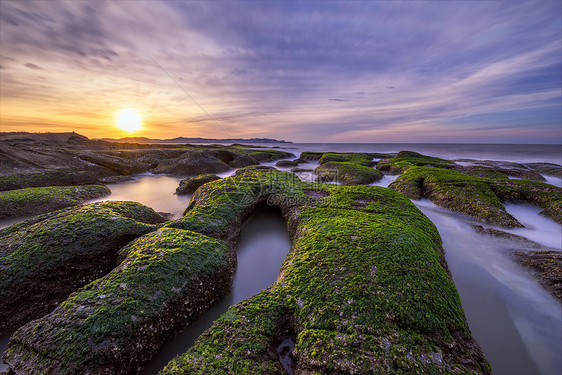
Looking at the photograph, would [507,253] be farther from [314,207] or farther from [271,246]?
[271,246]

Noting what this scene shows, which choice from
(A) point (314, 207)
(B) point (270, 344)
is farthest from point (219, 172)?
(B) point (270, 344)

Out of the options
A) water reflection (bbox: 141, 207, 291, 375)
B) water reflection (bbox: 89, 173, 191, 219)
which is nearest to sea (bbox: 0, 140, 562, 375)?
water reflection (bbox: 141, 207, 291, 375)

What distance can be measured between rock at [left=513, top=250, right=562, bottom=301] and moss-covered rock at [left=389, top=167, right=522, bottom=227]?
210cm

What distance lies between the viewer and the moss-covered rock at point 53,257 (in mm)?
3570

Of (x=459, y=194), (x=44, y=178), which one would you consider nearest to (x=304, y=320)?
(x=459, y=194)

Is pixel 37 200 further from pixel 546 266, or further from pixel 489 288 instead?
pixel 546 266

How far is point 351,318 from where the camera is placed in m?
2.92

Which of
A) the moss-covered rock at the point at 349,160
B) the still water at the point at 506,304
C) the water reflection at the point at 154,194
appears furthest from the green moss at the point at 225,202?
the moss-covered rock at the point at 349,160

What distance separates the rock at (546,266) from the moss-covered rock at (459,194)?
210 cm

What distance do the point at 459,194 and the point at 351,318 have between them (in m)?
9.64

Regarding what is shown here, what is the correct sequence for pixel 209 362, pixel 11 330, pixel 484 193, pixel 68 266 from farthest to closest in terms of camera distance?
1. pixel 484 193
2. pixel 68 266
3. pixel 11 330
4. pixel 209 362

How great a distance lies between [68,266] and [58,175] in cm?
1288

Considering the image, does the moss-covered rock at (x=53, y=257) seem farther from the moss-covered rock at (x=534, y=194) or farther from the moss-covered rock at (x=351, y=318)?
the moss-covered rock at (x=534, y=194)

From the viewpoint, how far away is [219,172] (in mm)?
19578
